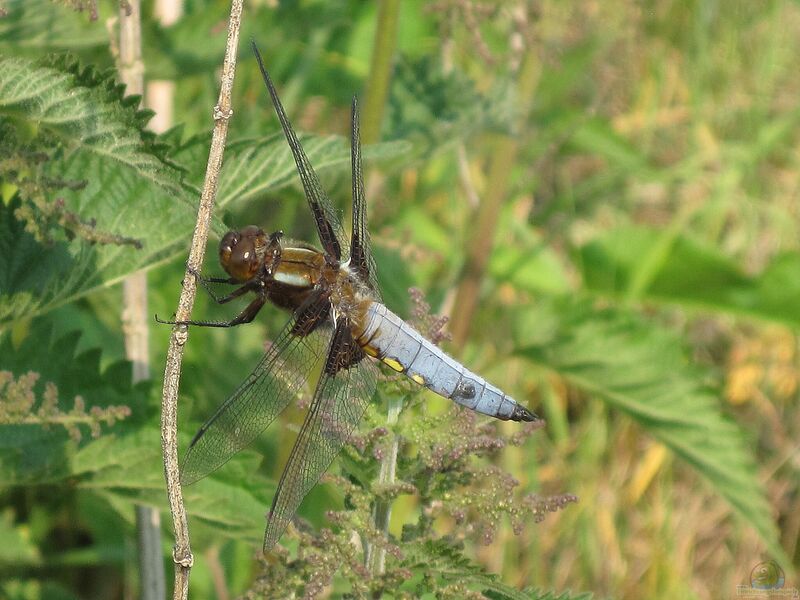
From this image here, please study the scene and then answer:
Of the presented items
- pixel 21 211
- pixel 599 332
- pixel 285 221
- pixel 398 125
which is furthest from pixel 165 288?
pixel 21 211

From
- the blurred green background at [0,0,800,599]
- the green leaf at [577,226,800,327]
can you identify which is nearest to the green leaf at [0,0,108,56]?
the blurred green background at [0,0,800,599]

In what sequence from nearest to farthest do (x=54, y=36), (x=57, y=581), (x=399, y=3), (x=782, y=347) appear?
1. (x=54, y=36)
2. (x=399, y=3)
3. (x=57, y=581)
4. (x=782, y=347)

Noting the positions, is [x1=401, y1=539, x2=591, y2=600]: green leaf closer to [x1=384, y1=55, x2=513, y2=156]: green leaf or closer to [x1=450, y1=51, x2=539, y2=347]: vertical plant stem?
[x1=384, y1=55, x2=513, y2=156]: green leaf

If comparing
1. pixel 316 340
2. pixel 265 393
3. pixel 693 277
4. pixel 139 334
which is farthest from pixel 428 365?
pixel 693 277

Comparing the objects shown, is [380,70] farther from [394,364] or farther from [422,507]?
[422,507]

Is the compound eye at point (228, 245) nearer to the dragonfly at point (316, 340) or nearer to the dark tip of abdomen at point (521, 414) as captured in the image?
the dragonfly at point (316, 340)

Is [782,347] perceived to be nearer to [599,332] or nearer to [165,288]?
[599,332]

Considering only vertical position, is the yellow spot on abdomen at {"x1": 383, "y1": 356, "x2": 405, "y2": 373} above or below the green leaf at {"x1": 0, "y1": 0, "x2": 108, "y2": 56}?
below
